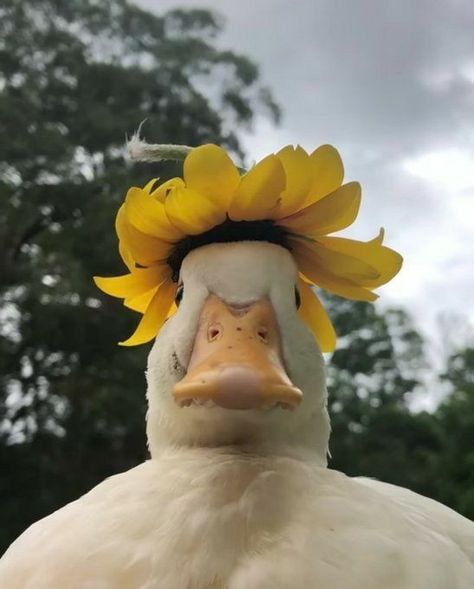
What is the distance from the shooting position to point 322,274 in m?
0.59

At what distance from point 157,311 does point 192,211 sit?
140 mm

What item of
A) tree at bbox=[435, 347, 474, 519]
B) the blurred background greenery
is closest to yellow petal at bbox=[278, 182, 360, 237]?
the blurred background greenery

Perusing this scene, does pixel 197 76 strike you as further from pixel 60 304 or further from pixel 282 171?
pixel 282 171

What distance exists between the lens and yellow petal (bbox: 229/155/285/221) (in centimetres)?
51

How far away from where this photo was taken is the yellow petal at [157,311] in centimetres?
63

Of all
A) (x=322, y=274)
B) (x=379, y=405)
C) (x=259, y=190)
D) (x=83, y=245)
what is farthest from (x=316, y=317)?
(x=379, y=405)

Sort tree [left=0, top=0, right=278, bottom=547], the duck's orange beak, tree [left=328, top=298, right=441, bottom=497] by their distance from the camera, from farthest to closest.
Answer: tree [left=328, top=298, right=441, bottom=497], tree [left=0, top=0, right=278, bottom=547], the duck's orange beak

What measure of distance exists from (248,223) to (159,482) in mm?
184

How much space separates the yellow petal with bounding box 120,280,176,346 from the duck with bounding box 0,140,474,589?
18 mm

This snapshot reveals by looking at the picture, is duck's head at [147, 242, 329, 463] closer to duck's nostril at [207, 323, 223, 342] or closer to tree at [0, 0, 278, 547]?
duck's nostril at [207, 323, 223, 342]

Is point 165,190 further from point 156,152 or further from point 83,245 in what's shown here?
point 83,245

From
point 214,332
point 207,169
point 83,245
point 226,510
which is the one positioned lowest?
point 226,510

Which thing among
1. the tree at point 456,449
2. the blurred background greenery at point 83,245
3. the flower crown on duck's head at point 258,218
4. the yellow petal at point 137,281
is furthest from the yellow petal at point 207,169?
the tree at point 456,449

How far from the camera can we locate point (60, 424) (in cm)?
425
